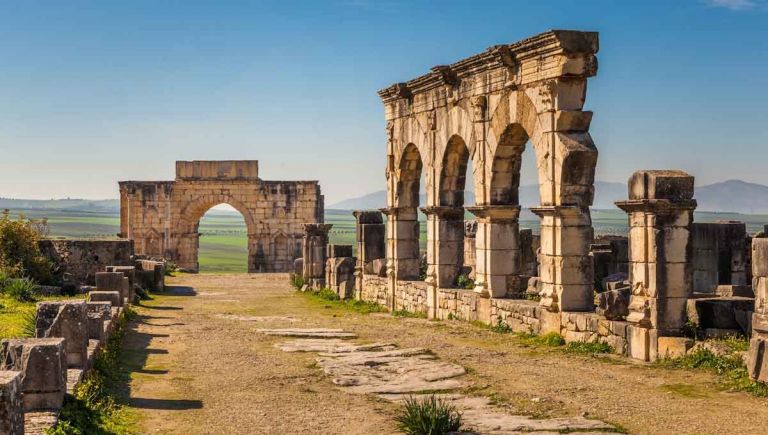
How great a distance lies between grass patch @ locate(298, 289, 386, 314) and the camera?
2192cm

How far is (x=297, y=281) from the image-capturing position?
2958 centimetres

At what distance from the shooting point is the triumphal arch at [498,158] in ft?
48.2

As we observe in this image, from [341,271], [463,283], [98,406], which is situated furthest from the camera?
[341,271]

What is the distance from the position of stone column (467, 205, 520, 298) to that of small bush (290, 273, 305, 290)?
39.5 ft

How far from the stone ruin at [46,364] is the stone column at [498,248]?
6478 mm

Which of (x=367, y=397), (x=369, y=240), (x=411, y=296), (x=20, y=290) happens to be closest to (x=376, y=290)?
(x=369, y=240)

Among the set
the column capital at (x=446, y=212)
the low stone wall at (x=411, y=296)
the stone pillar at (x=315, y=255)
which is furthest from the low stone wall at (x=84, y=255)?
the column capital at (x=446, y=212)

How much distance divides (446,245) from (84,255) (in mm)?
8741

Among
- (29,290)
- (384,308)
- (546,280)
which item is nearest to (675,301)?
(546,280)

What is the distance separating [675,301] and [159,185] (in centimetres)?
3031

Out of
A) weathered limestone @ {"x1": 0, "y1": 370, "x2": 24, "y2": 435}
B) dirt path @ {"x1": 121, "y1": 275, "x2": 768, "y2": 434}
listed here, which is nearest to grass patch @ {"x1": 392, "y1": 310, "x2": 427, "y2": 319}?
dirt path @ {"x1": 121, "y1": 275, "x2": 768, "y2": 434}

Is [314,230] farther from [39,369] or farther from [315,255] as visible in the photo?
[39,369]

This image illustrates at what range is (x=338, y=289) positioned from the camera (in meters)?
25.4

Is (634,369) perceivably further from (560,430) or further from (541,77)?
(541,77)
